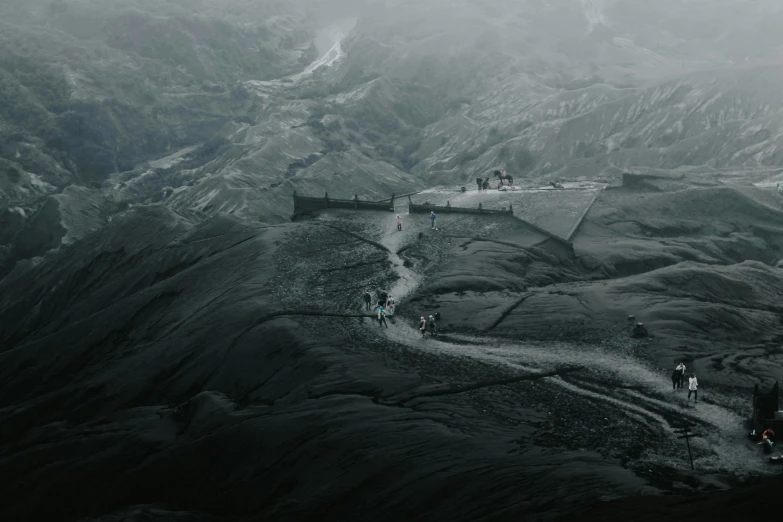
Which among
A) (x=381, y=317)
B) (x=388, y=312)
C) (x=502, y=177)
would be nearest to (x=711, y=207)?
(x=502, y=177)

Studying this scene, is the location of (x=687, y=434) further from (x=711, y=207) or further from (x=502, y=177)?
(x=502, y=177)

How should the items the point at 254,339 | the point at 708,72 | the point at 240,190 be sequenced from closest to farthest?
the point at 254,339 → the point at 240,190 → the point at 708,72

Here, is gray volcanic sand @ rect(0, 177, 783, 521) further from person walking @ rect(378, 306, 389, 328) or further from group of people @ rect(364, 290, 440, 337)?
group of people @ rect(364, 290, 440, 337)

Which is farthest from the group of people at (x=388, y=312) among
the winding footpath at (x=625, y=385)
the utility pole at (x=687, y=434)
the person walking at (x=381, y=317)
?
the utility pole at (x=687, y=434)

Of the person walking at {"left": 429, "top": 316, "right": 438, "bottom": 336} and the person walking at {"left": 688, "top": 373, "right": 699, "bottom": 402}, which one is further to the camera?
the person walking at {"left": 429, "top": 316, "right": 438, "bottom": 336}

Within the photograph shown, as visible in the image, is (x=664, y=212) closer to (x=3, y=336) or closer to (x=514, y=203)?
(x=514, y=203)

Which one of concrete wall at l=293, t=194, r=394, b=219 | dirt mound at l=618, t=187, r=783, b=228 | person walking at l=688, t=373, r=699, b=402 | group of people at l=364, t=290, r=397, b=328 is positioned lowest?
person walking at l=688, t=373, r=699, b=402

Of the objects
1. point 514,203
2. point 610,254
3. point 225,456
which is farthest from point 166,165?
point 225,456

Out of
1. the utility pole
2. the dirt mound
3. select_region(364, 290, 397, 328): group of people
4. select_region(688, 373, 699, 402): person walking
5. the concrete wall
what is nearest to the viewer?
the utility pole

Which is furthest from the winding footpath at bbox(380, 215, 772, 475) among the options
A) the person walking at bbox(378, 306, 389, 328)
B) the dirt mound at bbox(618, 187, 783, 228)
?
the dirt mound at bbox(618, 187, 783, 228)
